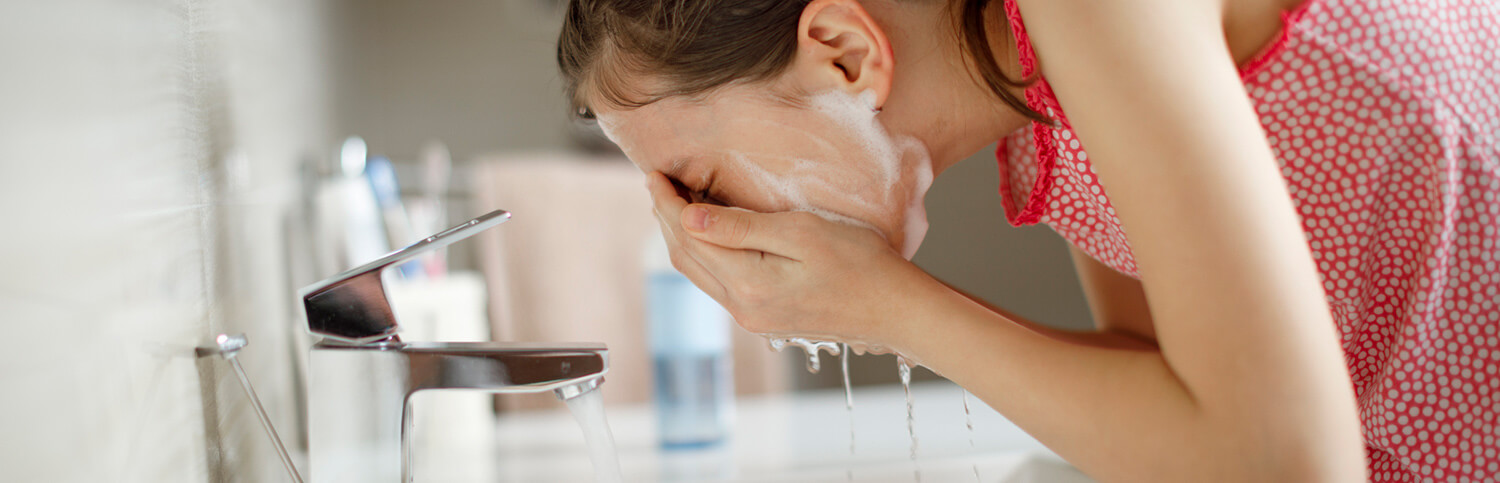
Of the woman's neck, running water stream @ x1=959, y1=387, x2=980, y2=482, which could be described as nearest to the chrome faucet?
the woman's neck

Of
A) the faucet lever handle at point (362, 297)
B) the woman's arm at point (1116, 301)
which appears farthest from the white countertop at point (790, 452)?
the faucet lever handle at point (362, 297)

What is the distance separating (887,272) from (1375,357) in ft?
0.92

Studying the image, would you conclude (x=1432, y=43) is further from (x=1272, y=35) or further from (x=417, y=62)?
(x=417, y=62)

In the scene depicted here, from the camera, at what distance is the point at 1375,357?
1.65ft

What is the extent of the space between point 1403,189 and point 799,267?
1.03 ft

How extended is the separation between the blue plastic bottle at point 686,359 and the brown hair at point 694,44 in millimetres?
415

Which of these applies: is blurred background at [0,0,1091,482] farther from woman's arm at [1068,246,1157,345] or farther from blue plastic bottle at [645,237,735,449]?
woman's arm at [1068,246,1157,345]

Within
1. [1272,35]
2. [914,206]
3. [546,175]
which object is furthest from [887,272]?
[546,175]

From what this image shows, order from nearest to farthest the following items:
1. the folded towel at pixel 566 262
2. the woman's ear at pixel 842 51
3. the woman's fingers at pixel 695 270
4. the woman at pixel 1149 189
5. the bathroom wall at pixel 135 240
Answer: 1. the bathroom wall at pixel 135 240
2. the woman at pixel 1149 189
3. the woman's ear at pixel 842 51
4. the woman's fingers at pixel 695 270
5. the folded towel at pixel 566 262

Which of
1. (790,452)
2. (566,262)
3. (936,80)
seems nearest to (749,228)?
(936,80)

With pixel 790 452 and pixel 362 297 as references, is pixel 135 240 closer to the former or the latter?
pixel 362 297

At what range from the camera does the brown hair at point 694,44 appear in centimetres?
48

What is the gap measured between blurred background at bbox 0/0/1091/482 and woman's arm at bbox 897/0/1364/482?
37 centimetres

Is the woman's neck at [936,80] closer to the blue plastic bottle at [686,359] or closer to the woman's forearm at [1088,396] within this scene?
the woman's forearm at [1088,396]
